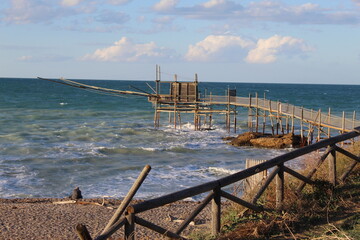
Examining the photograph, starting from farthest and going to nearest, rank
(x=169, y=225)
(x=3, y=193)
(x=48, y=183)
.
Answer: (x=48, y=183)
(x=3, y=193)
(x=169, y=225)

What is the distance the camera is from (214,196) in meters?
7.96

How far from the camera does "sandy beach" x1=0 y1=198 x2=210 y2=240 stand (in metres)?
12.6

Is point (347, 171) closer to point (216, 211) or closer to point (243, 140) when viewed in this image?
point (216, 211)

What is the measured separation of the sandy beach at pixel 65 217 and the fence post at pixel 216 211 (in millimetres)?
2609

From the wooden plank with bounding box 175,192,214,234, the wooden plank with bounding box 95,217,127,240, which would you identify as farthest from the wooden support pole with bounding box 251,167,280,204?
the wooden plank with bounding box 95,217,127,240

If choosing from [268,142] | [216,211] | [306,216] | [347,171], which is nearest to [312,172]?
[347,171]

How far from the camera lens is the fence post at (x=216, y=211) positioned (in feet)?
26.1

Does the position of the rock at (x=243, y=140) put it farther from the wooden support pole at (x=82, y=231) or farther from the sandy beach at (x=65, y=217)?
the wooden support pole at (x=82, y=231)

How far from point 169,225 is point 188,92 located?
99.3 ft

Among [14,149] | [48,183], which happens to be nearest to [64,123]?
[14,149]

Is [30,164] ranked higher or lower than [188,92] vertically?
lower

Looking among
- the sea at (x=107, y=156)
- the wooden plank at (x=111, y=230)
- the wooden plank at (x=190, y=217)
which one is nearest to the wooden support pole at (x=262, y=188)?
the wooden plank at (x=190, y=217)

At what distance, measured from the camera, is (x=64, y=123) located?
49.4 meters

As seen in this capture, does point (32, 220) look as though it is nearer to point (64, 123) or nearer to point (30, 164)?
point (30, 164)
